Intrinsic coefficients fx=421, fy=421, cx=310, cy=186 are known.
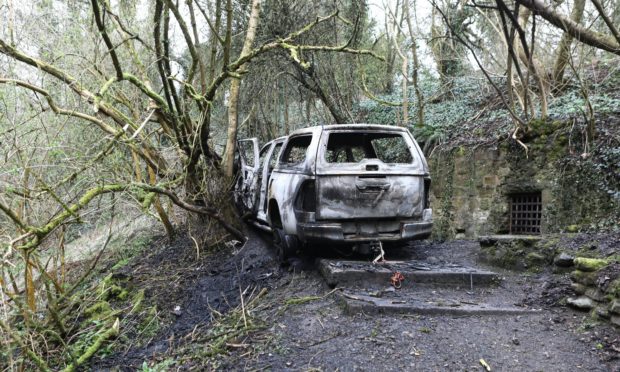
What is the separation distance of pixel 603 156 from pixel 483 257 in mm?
2517

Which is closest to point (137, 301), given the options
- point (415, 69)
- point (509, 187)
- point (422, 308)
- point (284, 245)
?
point (284, 245)

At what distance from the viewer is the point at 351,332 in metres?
Answer: 3.97

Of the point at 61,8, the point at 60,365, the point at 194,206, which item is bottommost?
the point at 60,365

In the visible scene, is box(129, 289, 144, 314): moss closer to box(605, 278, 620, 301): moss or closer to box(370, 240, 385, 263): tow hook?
box(370, 240, 385, 263): tow hook

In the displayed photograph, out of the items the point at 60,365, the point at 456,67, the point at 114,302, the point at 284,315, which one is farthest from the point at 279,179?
the point at 456,67

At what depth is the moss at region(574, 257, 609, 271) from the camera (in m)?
4.29

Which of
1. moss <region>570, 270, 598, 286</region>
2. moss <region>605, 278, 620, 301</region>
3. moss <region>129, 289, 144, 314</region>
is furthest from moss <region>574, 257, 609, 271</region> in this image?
moss <region>129, 289, 144, 314</region>

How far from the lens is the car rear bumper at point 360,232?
217 inches

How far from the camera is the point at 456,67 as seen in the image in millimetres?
13492

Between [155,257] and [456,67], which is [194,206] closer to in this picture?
[155,257]

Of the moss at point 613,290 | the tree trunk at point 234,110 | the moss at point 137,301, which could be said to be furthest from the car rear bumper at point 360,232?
the tree trunk at point 234,110

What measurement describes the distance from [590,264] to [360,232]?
8.54 feet

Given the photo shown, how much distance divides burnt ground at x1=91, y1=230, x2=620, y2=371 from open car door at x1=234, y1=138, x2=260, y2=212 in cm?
196

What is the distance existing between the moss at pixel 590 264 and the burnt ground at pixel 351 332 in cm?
37
